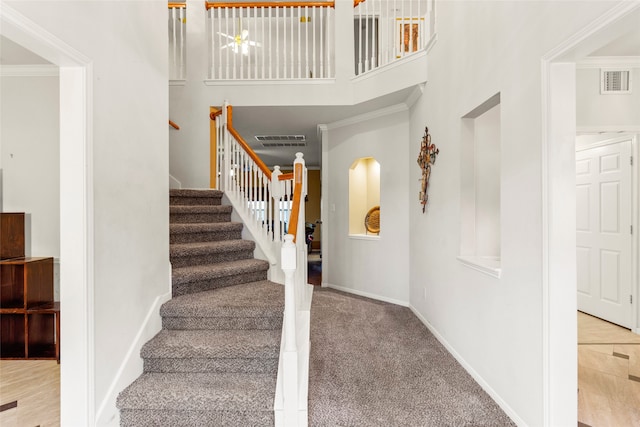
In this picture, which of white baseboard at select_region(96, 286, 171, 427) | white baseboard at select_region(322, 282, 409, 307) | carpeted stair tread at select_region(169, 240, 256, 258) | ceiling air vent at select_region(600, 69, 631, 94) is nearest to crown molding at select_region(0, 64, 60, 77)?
carpeted stair tread at select_region(169, 240, 256, 258)

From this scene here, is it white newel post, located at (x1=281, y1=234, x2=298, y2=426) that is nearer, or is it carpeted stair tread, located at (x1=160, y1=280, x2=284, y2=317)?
white newel post, located at (x1=281, y1=234, x2=298, y2=426)

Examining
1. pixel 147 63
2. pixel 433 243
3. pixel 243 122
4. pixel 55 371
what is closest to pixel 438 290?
pixel 433 243

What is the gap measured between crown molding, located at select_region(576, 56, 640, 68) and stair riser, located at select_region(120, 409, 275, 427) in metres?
3.51

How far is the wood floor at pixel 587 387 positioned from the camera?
6.53 ft

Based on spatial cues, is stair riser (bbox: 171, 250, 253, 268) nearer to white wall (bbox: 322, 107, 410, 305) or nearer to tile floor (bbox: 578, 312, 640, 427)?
white wall (bbox: 322, 107, 410, 305)

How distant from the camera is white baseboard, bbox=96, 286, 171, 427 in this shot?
1.77m

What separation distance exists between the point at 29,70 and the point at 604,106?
538 cm

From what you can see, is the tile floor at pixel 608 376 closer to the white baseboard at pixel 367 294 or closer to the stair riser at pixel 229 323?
A: the white baseboard at pixel 367 294

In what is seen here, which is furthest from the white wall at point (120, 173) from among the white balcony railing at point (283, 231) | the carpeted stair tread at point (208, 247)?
the white balcony railing at point (283, 231)

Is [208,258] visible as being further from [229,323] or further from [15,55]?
[15,55]

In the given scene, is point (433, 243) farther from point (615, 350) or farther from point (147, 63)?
point (147, 63)

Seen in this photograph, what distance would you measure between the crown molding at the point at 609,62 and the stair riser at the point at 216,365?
3.35 metres

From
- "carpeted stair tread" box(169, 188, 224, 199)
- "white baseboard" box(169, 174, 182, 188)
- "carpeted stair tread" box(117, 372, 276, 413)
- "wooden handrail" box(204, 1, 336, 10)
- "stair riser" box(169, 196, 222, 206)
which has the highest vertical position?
"wooden handrail" box(204, 1, 336, 10)

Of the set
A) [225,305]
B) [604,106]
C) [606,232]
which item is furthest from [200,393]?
[606,232]
